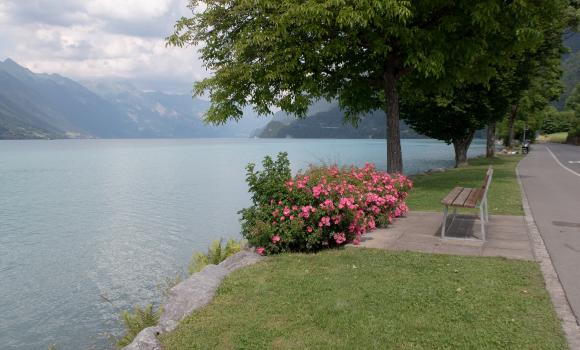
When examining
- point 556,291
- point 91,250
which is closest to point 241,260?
→ point 556,291

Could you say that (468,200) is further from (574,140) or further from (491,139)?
(574,140)

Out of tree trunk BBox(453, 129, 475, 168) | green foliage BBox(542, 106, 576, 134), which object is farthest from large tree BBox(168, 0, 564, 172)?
green foliage BBox(542, 106, 576, 134)

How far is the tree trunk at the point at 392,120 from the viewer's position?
15992 millimetres

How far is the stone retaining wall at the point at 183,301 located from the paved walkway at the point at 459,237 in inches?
126

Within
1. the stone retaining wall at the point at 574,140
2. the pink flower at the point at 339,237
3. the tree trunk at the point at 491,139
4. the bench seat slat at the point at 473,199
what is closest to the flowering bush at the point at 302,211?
the pink flower at the point at 339,237

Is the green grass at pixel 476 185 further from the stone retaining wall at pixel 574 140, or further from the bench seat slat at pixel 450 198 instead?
the stone retaining wall at pixel 574 140

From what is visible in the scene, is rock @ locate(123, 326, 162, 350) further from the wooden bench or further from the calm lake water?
the wooden bench

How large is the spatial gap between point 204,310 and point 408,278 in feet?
10.1

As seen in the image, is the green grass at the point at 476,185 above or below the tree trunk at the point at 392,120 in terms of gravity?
below

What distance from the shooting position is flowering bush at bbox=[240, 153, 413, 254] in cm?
841

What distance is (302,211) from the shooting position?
8461mm

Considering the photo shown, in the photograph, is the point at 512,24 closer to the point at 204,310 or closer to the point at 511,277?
the point at 511,277

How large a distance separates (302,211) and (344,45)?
Result: 7870mm

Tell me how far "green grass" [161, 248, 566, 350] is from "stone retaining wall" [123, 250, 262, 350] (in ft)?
0.54
